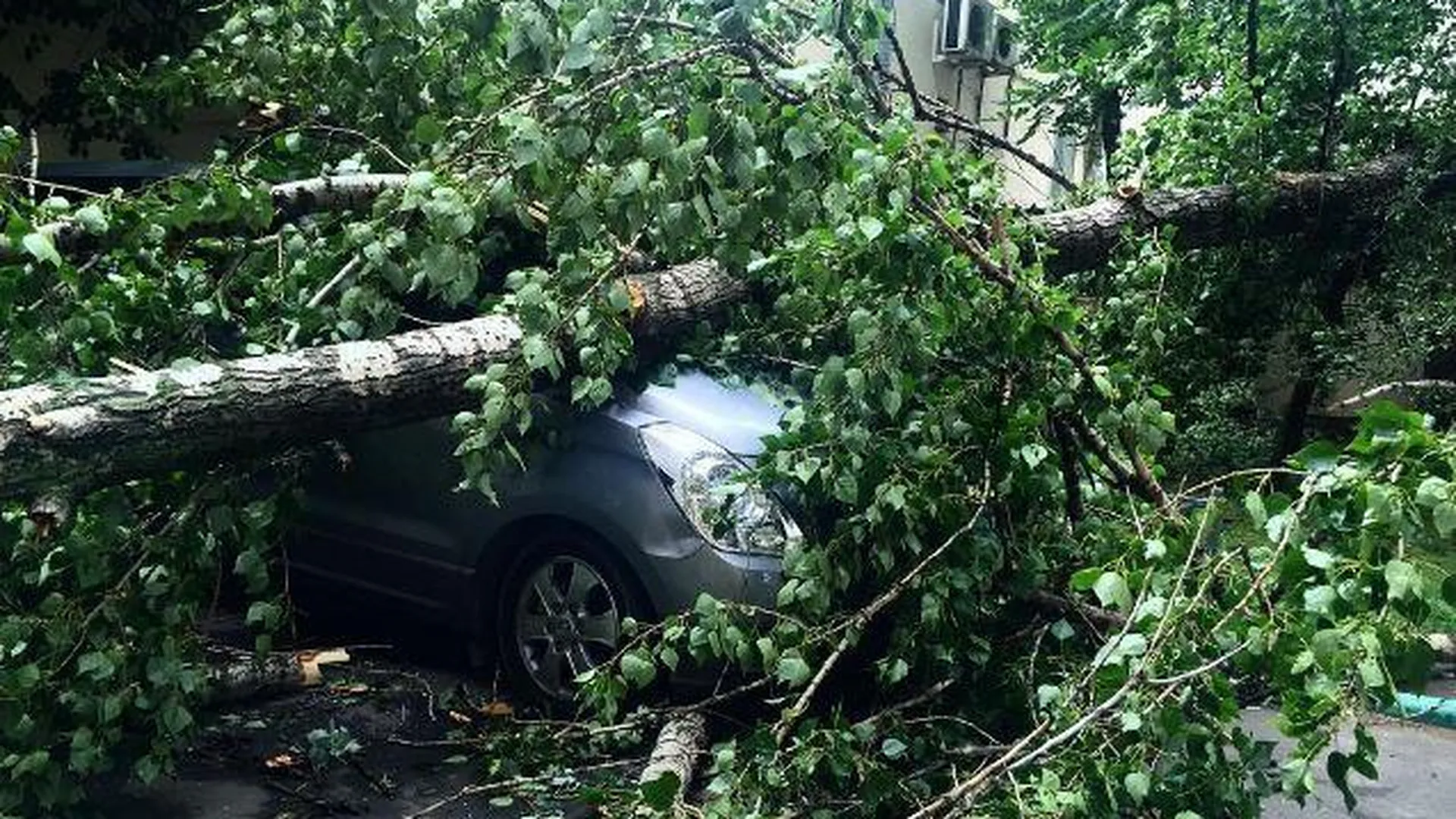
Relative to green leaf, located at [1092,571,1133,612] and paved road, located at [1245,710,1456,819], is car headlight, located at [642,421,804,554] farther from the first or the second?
paved road, located at [1245,710,1456,819]

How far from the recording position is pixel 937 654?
11.3 ft

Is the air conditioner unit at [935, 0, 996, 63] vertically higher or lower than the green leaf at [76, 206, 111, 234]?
higher

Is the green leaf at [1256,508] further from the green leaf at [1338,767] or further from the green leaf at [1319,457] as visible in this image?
the green leaf at [1338,767]

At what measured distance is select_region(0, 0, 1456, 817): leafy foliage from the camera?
2695 mm

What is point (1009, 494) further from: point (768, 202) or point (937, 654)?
point (768, 202)

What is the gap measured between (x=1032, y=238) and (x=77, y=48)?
7.17m

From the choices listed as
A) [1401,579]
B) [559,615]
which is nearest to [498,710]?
[559,615]

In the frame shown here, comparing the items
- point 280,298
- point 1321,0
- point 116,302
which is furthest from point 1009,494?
point 1321,0

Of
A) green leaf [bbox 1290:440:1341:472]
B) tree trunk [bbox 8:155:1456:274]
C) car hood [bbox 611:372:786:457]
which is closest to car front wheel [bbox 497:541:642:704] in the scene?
car hood [bbox 611:372:786:457]

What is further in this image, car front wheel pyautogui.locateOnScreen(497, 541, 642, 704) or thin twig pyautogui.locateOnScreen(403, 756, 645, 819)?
car front wheel pyautogui.locateOnScreen(497, 541, 642, 704)

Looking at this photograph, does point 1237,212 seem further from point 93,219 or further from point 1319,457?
point 93,219

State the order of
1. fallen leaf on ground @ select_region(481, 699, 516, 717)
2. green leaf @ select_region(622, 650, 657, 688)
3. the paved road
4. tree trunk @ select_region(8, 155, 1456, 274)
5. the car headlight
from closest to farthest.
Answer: green leaf @ select_region(622, 650, 657, 688) → the car headlight → the paved road → tree trunk @ select_region(8, 155, 1456, 274) → fallen leaf on ground @ select_region(481, 699, 516, 717)

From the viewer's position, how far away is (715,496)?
A: 3979 mm

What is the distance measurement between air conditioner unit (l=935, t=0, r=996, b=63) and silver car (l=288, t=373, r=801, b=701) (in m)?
12.1
